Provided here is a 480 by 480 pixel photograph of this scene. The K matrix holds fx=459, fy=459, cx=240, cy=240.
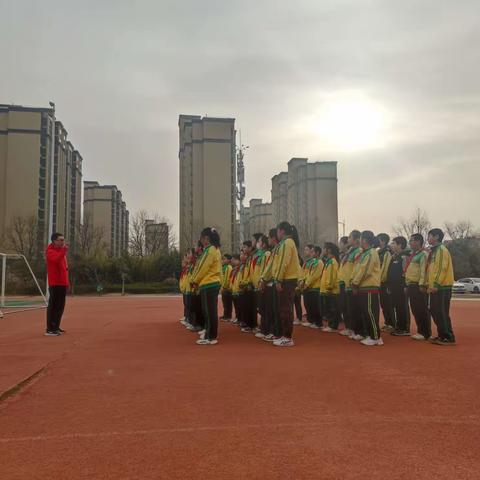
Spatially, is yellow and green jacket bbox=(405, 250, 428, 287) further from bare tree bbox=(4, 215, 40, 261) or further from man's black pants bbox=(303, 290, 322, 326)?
bare tree bbox=(4, 215, 40, 261)

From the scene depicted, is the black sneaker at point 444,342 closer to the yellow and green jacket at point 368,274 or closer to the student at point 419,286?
the student at point 419,286

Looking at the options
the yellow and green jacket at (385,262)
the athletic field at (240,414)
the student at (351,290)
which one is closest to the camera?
the athletic field at (240,414)

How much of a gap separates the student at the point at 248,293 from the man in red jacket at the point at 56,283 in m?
3.50

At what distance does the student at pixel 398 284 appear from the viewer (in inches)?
334

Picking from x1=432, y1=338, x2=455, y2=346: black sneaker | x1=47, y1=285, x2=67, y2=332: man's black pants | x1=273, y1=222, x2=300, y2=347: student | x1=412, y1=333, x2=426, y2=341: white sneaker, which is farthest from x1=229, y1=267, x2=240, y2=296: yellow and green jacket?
x1=432, y1=338, x2=455, y2=346: black sneaker

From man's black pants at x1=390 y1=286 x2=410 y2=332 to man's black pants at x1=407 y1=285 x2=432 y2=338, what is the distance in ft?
1.64

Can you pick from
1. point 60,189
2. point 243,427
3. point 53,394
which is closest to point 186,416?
point 243,427

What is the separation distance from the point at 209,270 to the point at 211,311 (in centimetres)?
65

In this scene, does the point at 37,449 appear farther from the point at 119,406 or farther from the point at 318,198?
the point at 318,198

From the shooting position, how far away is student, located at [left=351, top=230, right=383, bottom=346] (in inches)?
279

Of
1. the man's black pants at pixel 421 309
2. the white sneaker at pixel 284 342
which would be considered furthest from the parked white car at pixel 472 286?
the white sneaker at pixel 284 342

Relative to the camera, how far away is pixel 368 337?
7203mm

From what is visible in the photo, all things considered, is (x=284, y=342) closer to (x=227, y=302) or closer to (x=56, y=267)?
(x=56, y=267)

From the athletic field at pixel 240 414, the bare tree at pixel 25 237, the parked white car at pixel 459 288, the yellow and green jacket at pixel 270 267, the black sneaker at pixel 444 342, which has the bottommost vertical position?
the parked white car at pixel 459 288
